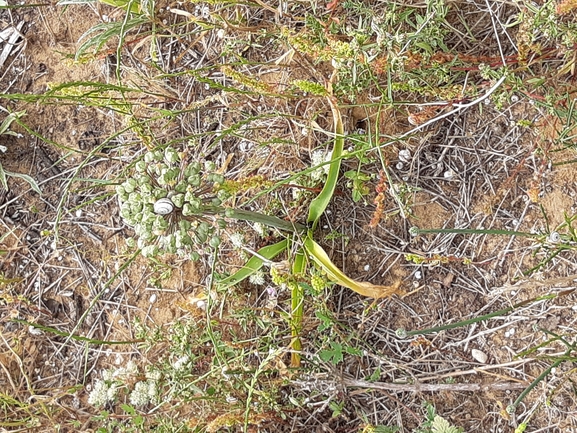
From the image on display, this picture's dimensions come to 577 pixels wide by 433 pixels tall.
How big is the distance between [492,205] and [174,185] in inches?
41.4

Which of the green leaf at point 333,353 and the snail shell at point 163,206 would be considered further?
the green leaf at point 333,353

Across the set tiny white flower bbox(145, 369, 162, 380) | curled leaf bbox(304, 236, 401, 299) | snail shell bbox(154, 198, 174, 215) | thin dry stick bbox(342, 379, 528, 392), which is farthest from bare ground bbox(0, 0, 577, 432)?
snail shell bbox(154, 198, 174, 215)

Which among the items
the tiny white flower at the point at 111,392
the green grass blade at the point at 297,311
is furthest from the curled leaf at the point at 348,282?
the tiny white flower at the point at 111,392

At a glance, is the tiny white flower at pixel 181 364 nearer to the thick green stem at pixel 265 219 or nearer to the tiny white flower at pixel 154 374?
the tiny white flower at pixel 154 374

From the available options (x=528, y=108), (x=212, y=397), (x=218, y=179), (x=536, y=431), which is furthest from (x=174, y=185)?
(x=536, y=431)

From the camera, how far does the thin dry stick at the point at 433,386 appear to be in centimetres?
196

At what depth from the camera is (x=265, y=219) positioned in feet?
6.04

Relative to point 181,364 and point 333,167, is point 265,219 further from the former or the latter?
point 181,364

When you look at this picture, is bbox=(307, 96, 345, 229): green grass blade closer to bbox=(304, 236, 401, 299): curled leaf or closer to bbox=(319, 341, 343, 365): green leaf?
bbox=(304, 236, 401, 299): curled leaf

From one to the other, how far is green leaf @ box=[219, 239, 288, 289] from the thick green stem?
0.07m

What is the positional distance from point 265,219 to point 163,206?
42cm

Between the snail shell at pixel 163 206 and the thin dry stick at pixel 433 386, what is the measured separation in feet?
3.03

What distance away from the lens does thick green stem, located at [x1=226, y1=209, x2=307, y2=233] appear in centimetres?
171

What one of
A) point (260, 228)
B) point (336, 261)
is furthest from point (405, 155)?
point (260, 228)
